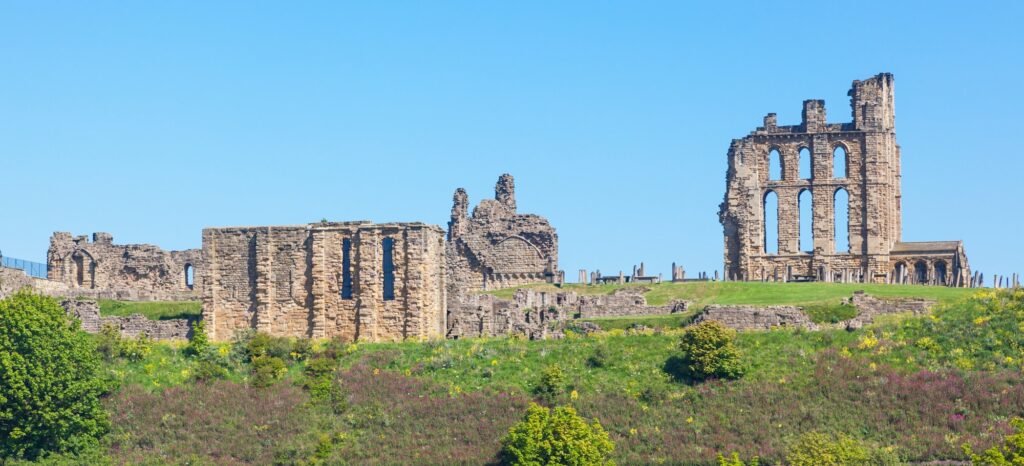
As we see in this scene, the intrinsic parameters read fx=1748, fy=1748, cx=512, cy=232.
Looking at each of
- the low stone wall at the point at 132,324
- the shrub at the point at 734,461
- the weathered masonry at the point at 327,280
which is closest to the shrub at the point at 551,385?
the shrub at the point at 734,461

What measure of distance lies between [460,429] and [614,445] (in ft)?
18.0

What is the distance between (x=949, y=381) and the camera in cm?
5816

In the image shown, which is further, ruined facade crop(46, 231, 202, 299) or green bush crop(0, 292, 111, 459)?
ruined facade crop(46, 231, 202, 299)

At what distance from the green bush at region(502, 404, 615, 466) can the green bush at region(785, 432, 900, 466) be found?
578cm

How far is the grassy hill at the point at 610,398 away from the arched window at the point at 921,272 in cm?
3142

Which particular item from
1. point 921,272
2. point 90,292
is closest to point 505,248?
point 90,292

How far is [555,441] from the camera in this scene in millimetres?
54031

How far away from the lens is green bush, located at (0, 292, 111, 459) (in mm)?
58000

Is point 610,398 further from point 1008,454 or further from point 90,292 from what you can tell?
point 90,292

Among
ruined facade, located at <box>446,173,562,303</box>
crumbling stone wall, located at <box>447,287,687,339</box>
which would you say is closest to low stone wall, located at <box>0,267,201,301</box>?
ruined facade, located at <box>446,173,562,303</box>

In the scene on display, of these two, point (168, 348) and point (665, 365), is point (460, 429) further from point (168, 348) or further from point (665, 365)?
point (168, 348)

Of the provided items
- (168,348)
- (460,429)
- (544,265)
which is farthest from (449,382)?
(544,265)

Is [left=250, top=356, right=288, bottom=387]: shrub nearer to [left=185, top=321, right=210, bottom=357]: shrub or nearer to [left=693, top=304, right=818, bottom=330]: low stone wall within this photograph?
[left=185, top=321, right=210, bottom=357]: shrub

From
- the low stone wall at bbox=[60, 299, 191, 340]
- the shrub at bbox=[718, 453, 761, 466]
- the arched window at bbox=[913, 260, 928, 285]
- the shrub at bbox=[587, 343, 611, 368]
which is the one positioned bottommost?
the shrub at bbox=[718, 453, 761, 466]
